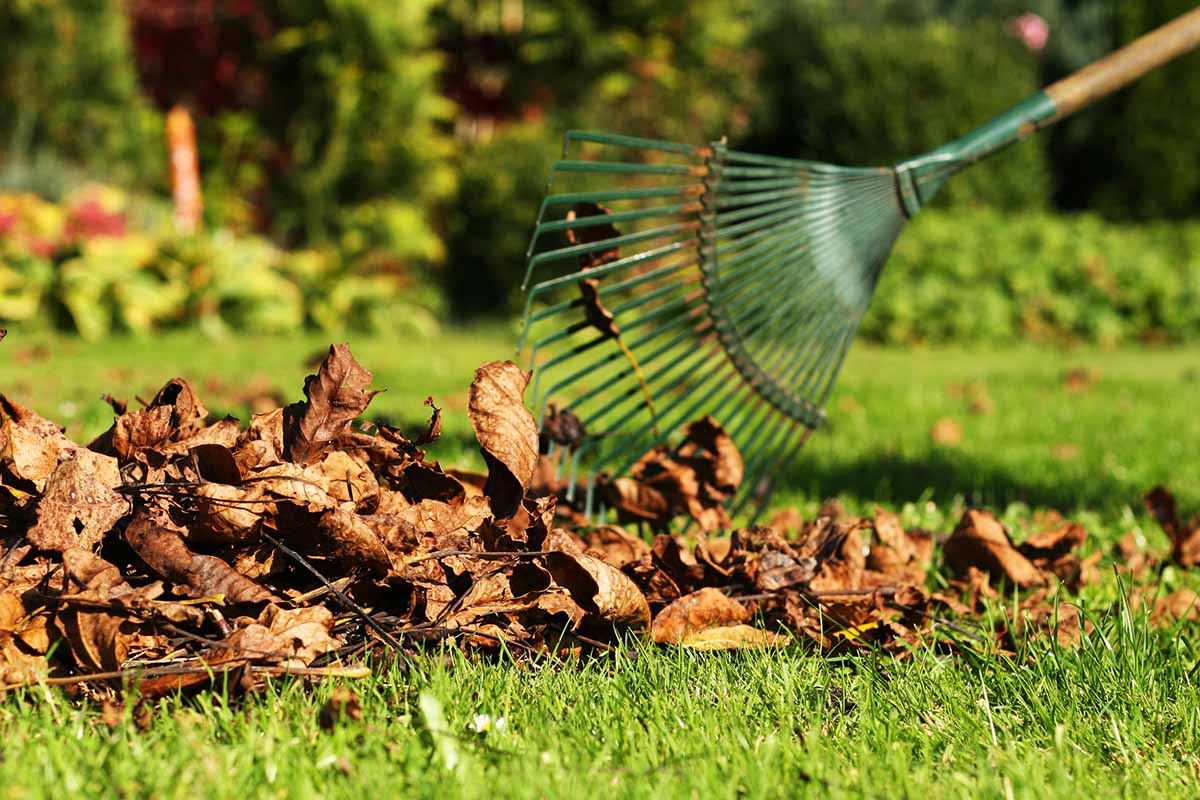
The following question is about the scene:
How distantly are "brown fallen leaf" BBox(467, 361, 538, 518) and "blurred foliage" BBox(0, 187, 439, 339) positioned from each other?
6.47 m

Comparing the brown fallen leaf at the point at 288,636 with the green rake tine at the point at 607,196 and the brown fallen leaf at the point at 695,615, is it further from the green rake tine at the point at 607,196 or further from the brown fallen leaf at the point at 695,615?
the green rake tine at the point at 607,196

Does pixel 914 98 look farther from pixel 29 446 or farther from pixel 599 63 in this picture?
pixel 29 446

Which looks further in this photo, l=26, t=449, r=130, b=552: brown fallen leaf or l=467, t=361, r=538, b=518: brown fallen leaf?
l=467, t=361, r=538, b=518: brown fallen leaf

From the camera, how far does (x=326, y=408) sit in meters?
1.91

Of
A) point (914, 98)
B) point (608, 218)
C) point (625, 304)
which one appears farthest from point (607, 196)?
point (914, 98)

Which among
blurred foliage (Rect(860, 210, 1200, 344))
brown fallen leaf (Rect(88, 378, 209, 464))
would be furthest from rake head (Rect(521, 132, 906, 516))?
blurred foliage (Rect(860, 210, 1200, 344))

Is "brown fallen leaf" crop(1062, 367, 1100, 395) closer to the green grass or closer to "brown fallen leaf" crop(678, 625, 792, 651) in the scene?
the green grass

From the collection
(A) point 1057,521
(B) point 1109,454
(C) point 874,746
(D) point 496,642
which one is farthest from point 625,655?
(B) point 1109,454

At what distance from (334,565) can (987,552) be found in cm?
126

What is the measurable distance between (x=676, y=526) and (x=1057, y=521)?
35.2 inches

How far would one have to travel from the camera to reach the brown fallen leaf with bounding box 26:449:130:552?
66.7 inches

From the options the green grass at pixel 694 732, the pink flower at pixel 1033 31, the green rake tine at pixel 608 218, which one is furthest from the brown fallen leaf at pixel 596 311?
the pink flower at pixel 1033 31

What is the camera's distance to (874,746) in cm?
154

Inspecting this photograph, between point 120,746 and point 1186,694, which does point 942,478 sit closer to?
point 1186,694
